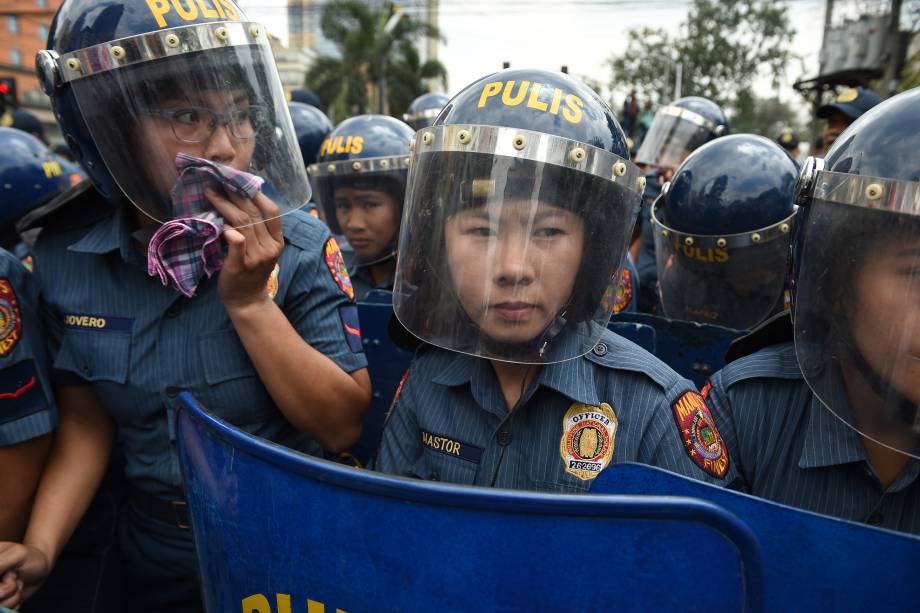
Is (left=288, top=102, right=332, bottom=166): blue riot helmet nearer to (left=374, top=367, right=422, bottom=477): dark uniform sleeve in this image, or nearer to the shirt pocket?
the shirt pocket

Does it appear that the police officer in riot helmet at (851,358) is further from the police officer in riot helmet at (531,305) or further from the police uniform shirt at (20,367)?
the police uniform shirt at (20,367)

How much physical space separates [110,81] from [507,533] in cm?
146

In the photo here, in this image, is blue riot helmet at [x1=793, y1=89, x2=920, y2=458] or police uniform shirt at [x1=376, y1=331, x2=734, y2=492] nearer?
blue riot helmet at [x1=793, y1=89, x2=920, y2=458]

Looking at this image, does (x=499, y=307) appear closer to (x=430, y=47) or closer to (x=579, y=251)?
(x=579, y=251)

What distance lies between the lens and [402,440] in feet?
5.22

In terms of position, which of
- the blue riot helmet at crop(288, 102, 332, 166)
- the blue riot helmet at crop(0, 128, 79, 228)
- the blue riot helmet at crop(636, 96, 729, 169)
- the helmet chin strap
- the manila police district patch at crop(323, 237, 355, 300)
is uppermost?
the blue riot helmet at crop(636, 96, 729, 169)

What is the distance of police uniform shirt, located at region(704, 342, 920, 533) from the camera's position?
1.28m

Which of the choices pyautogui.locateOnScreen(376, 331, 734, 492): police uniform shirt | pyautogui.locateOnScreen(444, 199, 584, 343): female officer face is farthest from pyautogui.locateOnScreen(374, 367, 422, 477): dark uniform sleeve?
pyautogui.locateOnScreen(444, 199, 584, 343): female officer face

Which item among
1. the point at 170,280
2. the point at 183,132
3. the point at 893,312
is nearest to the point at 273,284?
the point at 170,280

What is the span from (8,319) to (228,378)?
0.53 m

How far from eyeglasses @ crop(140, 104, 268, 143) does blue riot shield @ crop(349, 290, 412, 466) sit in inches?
43.3

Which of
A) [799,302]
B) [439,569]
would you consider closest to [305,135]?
[799,302]

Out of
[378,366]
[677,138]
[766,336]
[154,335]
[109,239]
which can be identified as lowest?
[378,366]

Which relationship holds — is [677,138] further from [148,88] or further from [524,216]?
[148,88]
